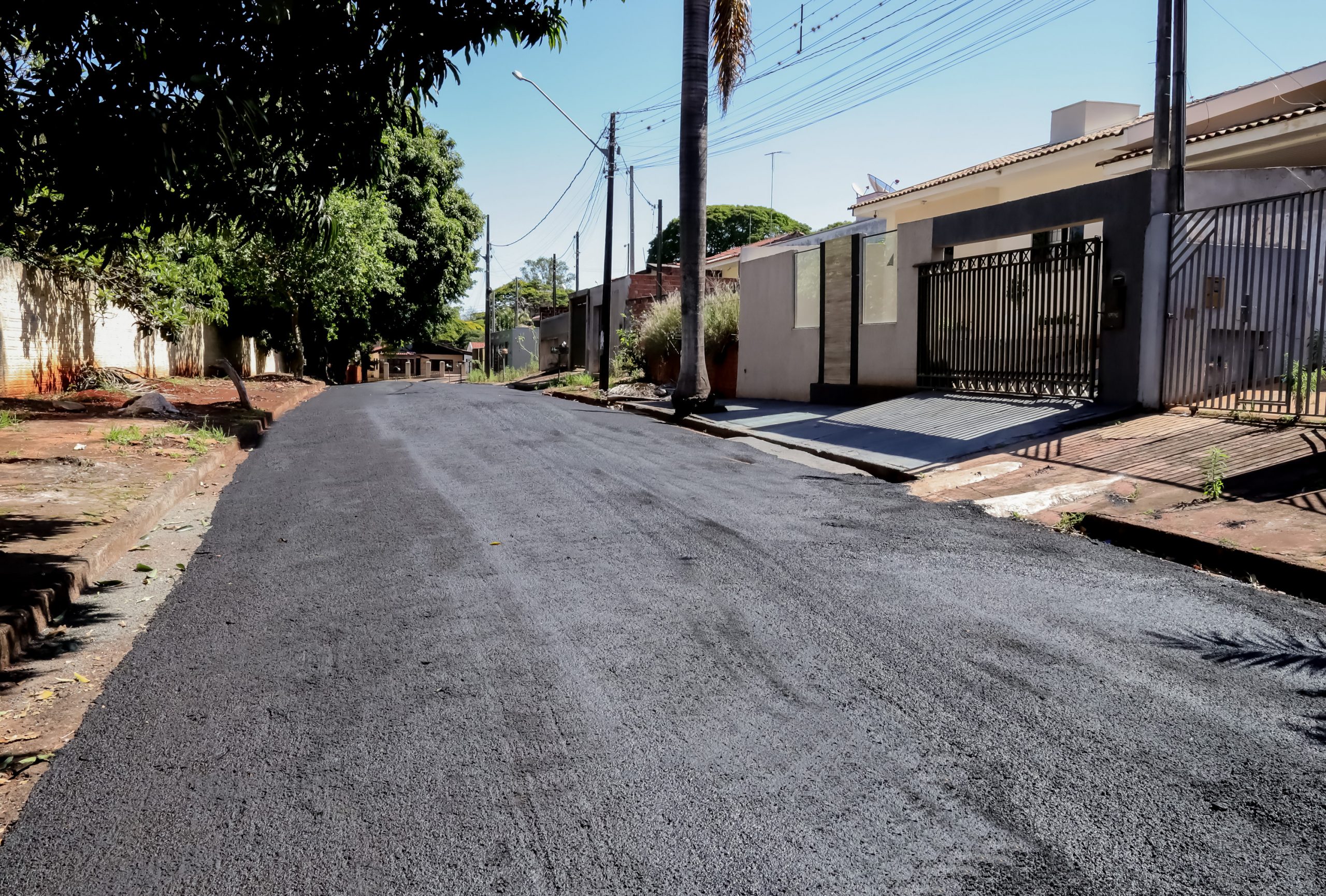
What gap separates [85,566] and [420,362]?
77.7 meters

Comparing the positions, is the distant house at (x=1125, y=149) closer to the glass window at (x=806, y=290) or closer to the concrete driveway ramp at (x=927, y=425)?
the glass window at (x=806, y=290)

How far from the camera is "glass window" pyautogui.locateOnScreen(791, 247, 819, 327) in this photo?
17109 mm

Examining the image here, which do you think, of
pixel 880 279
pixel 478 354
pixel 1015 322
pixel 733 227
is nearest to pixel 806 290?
pixel 880 279

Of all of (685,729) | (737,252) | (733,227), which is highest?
(733,227)

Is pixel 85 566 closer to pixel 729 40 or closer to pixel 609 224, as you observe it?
pixel 729 40

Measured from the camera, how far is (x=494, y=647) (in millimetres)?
4152

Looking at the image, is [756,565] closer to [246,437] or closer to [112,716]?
[112,716]

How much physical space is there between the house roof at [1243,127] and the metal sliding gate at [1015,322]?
484 centimetres

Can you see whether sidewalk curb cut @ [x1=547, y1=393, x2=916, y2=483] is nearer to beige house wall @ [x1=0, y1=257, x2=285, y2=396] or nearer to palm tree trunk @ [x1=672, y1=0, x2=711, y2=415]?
palm tree trunk @ [x1=672, y1=0, x2=711, y2=415]

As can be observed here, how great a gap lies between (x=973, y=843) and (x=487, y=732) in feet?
5.30

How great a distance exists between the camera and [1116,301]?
10406 mm

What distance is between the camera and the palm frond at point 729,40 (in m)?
17.3

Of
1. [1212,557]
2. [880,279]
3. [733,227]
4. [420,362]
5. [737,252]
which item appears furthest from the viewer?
[420,362]

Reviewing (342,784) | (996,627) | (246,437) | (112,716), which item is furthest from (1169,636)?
(246,437)
